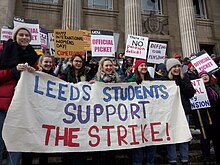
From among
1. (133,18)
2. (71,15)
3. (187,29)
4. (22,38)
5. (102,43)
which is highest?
(133,18)

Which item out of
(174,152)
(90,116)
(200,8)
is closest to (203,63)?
(174,152)

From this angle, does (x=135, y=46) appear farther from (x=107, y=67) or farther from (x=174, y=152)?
(x=174, y=152)

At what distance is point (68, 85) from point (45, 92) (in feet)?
1.21

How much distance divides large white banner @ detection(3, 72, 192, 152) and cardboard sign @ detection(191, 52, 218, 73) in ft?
9.45

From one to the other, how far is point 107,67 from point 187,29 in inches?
437

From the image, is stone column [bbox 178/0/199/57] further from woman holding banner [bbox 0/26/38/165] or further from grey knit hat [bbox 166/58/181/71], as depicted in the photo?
woman holding banner [bbox 0/26/38/165]

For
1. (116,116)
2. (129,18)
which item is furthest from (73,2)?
(116,116)

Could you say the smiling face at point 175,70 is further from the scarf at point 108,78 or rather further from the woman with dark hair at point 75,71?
the woman with dark hair at point 75,71

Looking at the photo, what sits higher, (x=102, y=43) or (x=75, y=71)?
(x=102, y=43)

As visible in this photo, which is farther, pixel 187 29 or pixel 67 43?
pixel 187 29

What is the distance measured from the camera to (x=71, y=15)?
37.5ft

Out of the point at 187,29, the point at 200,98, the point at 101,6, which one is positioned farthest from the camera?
the point at 101,6

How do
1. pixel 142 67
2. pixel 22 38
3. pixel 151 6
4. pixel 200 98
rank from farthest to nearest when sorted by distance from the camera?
pixel 151 6 < pixel 200 98 < pixel 142 67 < pixel 22 38

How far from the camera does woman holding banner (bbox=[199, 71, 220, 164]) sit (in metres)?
3.94
